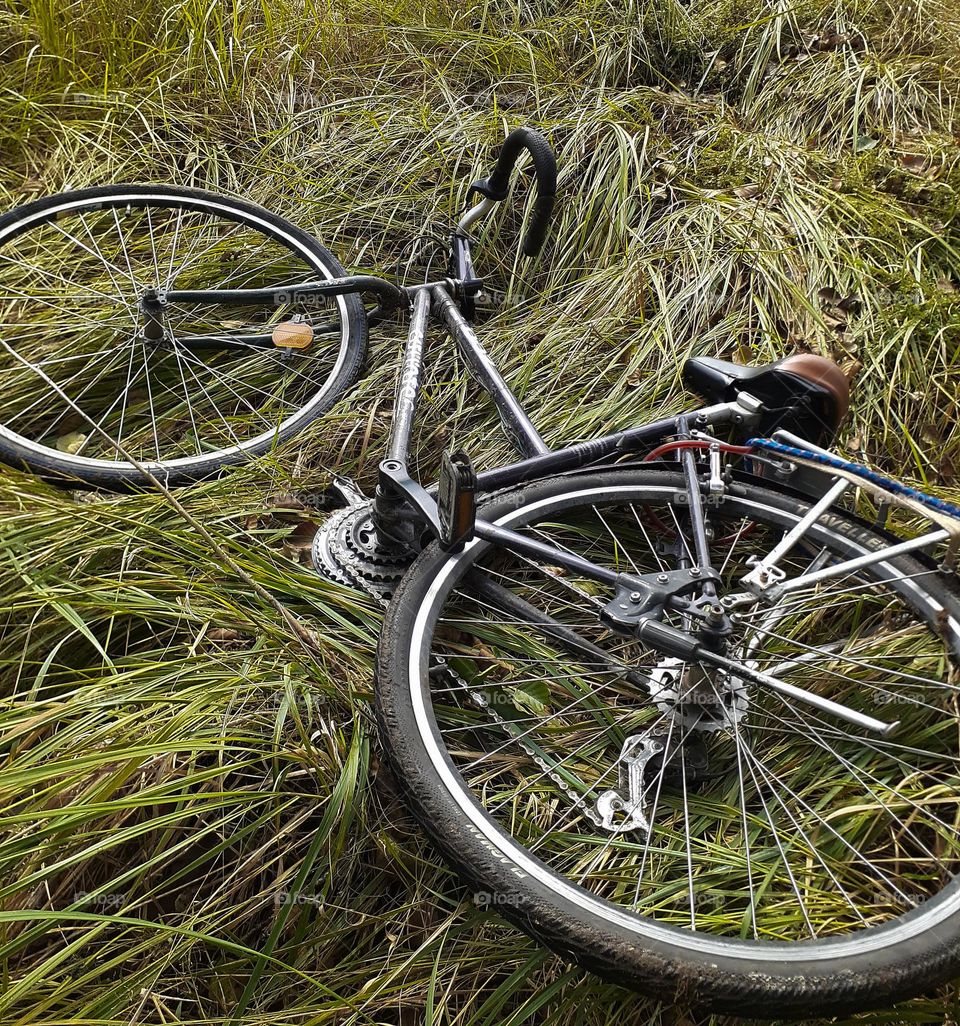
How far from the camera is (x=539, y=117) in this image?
332 centimetres

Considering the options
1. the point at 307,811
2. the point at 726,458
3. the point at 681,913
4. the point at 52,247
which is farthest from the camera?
the point at 52,247

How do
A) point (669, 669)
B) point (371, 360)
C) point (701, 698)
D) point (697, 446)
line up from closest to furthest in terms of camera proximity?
point (701, 698), point (669, 669), point (697, 446), point (371, 360)

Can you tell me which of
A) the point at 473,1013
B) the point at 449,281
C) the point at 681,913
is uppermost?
the point at 449,281

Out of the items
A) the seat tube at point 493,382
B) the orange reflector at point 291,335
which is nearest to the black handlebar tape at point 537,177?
the seat tube at point 493,382

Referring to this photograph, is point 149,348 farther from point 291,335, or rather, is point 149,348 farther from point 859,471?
point 859,471

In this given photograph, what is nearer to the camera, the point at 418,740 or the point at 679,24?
the point at 418,740

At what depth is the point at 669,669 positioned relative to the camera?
1745 mm

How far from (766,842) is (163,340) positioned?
2.22 m

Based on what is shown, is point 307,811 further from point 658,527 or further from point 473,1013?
point 658,527

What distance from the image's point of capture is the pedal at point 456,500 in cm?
164

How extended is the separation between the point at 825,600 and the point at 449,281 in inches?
58.8

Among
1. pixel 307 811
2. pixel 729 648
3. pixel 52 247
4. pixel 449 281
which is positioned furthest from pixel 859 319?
pixel 52 247

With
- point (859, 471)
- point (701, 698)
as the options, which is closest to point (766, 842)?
point (701, 698)

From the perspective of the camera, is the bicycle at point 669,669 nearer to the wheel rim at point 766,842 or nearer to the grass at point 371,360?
the wheel rim at point 766,842
